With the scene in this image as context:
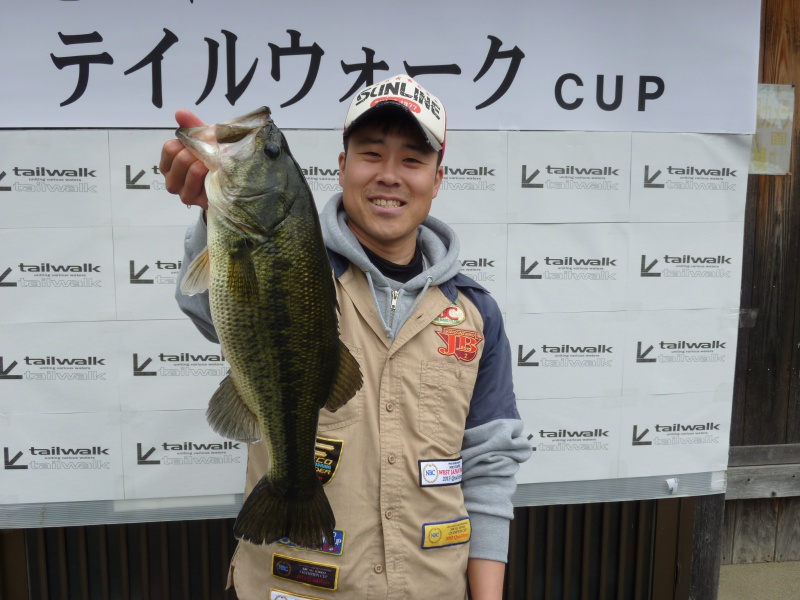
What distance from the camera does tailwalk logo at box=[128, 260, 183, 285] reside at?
2.75 metres

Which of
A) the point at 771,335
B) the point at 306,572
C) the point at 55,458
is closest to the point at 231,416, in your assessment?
the point at 306,572

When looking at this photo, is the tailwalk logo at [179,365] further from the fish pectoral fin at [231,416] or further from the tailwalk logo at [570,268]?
the tailwalk logo at [570,268]

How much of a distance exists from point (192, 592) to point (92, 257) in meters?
1.82

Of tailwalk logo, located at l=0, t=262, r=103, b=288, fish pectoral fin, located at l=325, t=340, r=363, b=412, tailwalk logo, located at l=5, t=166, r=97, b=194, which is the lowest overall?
fish pectoral fin, located at l=325, t=340, r=363, b=412

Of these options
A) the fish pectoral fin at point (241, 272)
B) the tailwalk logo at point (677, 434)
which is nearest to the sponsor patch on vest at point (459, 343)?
the fish pectoral fin at point (241, 272)

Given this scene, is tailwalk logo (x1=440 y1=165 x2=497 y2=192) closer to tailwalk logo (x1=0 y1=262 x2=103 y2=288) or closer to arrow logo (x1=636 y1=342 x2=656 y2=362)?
arrow logo (x1=636 y1=342 x2=656 y2=362)

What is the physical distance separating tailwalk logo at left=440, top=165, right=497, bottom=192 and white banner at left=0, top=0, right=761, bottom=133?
0.20 meters

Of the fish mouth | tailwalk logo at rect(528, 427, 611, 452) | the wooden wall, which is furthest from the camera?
the wooden wall

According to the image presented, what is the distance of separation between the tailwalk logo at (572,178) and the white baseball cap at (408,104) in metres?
1.24

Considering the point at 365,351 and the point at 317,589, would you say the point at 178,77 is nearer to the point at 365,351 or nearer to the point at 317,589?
the point at 365,351

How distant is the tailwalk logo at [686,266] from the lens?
10.0 ft

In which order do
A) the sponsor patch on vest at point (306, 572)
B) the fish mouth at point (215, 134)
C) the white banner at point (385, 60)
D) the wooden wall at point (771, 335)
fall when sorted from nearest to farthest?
the fish mouth at point (215, 134) → the sponsor patch on vest at point (306, 572) → the white banner at point (385, 60) → the wooden wall at point (771, 335)

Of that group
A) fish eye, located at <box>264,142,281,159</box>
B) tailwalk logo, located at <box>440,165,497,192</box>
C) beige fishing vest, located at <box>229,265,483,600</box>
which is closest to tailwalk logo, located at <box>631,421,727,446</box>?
tailwalk logo, located at <box>440,165,497,192</box>

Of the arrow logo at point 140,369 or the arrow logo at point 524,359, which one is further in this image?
the arrow logo at point 524,359
